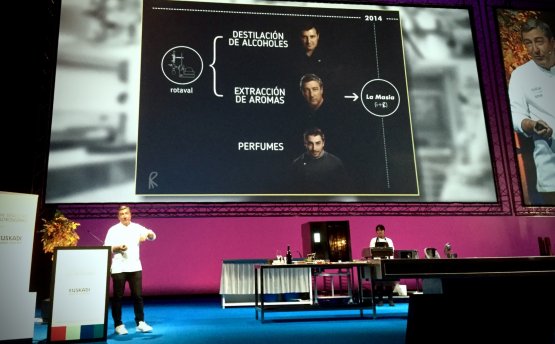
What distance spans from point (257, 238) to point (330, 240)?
2.22 metres

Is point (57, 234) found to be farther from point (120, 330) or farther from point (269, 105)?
point (269, 105)

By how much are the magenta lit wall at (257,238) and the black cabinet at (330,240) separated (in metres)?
1.83

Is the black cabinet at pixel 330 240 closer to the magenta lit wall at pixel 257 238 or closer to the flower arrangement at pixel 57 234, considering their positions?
the magenta lit wall at pixel 257 238

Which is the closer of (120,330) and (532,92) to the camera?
(120,330)

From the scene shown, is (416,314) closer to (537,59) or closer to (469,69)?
(469,69)

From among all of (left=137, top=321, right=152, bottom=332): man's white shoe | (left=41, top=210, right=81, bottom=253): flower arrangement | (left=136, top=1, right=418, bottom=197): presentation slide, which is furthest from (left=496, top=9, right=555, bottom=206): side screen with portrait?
(left=41, top=210, right=81, bottom=253): flower arrangement

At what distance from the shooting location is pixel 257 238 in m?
7.49

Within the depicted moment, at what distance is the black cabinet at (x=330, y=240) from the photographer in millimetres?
5465

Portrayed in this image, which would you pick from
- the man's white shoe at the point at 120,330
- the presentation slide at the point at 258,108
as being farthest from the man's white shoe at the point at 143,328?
the presentation slide at the point at 258,108

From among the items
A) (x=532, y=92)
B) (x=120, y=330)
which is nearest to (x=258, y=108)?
(x=120, y=330)

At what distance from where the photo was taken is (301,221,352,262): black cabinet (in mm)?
5465

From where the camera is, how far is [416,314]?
5.09 feet

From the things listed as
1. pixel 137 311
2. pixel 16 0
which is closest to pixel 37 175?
pixel 16 0

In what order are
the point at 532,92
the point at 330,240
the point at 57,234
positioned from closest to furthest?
the point at 57,234, the point at 330,240, the point at 532,92
